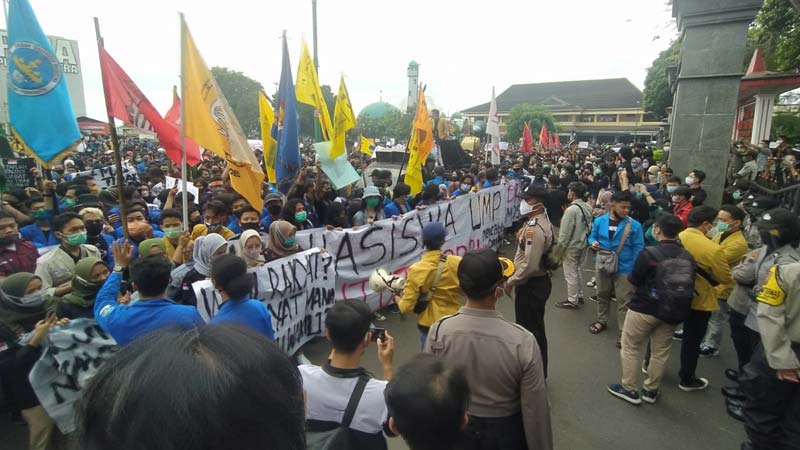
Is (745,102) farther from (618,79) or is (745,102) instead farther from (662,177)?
(618,79)

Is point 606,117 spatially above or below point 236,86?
below

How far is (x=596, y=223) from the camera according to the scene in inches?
209

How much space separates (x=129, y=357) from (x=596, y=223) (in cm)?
539

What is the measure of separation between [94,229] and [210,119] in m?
1.65

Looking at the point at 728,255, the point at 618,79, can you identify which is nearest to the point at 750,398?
the point at 728,255

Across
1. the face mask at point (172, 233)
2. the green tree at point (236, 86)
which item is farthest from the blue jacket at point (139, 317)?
the green tree at point (236, 86)

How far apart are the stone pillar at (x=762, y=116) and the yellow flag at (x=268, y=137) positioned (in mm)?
14856

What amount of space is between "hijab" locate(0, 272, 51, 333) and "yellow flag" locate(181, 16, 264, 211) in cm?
188

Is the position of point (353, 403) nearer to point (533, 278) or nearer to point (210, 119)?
point (533, 278)

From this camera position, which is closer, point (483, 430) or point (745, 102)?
point (483, 430)

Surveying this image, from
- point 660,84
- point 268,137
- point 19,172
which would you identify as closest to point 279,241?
point 268,137

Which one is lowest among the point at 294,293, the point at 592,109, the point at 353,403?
the point at 294,293

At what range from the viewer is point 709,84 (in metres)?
7.73

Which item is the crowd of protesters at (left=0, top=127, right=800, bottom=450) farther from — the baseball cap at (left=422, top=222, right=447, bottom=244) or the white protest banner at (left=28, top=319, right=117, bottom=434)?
the white protest banner at (left=28, top=319, right=117, bottom=434)
